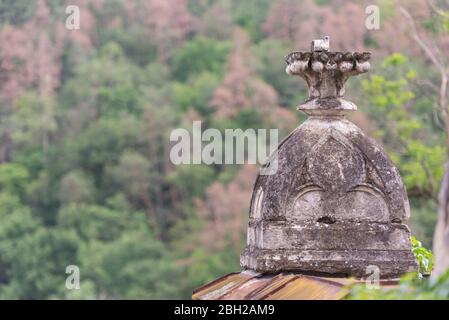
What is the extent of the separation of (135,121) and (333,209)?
2979 inches

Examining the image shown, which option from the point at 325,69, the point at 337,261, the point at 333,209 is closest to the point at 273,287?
the point at 337,261

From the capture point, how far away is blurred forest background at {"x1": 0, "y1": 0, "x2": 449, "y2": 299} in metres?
68.0

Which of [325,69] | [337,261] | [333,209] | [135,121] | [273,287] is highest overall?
[135,121]

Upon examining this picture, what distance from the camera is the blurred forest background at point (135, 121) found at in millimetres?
68000

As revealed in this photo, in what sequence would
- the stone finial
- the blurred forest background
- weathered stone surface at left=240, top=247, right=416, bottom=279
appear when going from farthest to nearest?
the blurred forest background, the stone finial, weathered stone surface at left=240, top=247, right=416, bottom=279

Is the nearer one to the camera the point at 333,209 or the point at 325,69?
the point at 333,209

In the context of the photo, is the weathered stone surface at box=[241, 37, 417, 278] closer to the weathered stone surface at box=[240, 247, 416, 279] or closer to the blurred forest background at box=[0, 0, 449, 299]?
the weathered stone surface at box=[240, 247, 416, 279]

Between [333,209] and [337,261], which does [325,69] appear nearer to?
[333,209]

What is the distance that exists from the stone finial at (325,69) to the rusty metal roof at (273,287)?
110 centimetres

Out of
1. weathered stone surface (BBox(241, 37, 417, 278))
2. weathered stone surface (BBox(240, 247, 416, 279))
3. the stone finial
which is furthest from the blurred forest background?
weathered stone surface (BBox(240, 247, 416, 279))

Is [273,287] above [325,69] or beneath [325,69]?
Result: beneath

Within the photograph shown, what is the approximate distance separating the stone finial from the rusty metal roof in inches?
43.4

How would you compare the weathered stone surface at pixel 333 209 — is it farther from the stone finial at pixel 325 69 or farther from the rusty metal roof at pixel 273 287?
the stone finial at pixel 325 69

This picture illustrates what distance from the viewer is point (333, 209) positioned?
7.41 meters
